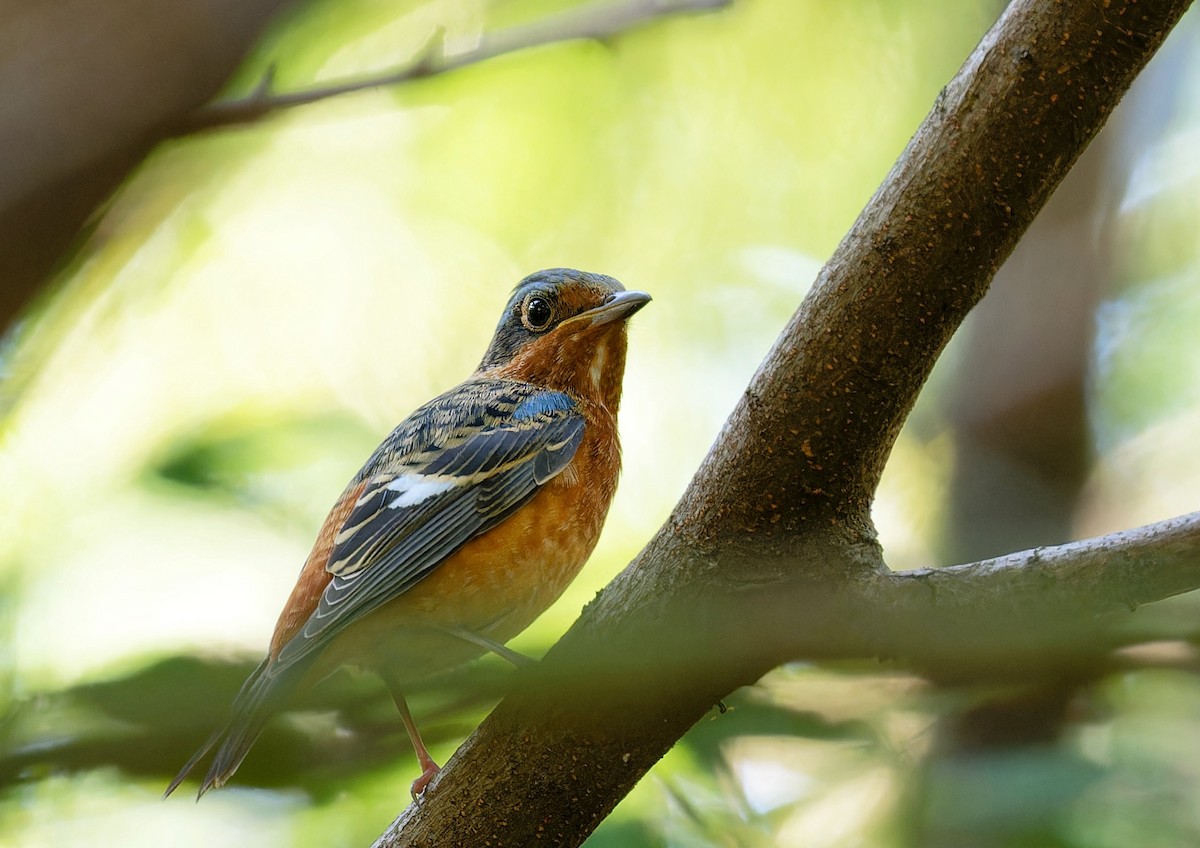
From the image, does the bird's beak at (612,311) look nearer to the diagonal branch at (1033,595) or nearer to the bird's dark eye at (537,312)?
the bird's dark eye at (537,312)

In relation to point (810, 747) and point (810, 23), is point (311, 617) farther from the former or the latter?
point (810, 23)

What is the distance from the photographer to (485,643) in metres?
4.30

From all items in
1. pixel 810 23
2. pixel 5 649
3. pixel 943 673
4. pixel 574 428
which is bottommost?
pixel 5 649

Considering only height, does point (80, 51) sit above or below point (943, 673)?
above

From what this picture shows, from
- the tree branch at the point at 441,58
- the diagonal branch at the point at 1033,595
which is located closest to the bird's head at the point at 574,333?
the tree branch at the point at 441,58

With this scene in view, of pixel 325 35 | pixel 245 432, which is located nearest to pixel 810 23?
pixel 325 35

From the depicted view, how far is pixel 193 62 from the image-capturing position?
2.95 metres

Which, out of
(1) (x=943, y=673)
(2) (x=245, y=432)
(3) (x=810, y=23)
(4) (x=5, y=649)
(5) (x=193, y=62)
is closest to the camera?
(1) (x=943, y=673)

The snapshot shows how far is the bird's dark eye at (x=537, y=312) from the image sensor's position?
5742 mm

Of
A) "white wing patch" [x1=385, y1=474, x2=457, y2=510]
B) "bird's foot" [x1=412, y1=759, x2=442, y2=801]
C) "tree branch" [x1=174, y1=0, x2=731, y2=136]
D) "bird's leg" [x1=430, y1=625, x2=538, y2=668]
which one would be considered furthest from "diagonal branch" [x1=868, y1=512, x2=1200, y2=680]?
"tree branch" [x1=174, y1=0, x2=731, y2=136]

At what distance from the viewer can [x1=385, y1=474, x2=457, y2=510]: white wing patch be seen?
4695 mm

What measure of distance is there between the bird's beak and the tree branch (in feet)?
3.75

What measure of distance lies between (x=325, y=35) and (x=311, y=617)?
273cm

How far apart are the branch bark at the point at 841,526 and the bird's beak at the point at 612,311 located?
74.7 inches
